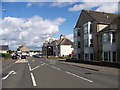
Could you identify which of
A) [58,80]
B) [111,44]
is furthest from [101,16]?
[58,80]

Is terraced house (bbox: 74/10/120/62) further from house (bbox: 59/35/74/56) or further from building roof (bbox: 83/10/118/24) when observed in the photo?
house (bbox: 59/35/74/56)

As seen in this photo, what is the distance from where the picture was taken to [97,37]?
4603 centimetres

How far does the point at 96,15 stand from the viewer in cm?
5116

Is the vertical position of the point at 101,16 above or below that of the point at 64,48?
above

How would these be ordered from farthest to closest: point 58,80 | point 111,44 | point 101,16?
1. point 101,16
2. point 111,44
3. point 58,80

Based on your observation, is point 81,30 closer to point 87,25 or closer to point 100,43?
point 87,25

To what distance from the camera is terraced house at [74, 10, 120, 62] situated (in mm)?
38906

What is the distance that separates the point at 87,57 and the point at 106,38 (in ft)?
34.3

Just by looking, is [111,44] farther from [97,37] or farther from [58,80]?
[58,80]

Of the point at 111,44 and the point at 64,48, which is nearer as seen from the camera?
the point at 111,44

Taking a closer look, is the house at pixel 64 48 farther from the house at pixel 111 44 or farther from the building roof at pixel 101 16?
the house at pixel 111 44

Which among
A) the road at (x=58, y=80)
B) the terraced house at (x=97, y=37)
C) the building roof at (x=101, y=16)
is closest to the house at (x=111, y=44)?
the terraced house at (x=97, y=37)

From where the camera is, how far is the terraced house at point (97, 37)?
38906 millimetres

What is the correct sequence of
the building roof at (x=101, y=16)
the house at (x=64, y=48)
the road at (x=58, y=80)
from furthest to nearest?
the house at (x=64, y=48) → the building roof at (x=101, y=16) → the road at (x=58, y=80)
